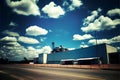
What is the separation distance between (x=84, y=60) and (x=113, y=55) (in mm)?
12053

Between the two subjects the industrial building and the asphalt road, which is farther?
the industrial building

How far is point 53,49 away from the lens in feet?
325

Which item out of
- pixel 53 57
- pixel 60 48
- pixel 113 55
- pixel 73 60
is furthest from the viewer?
pixel 60 48

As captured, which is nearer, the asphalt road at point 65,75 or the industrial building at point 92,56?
the asphalt road at point 65,75

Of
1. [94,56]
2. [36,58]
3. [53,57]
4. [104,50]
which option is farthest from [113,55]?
[36,58]

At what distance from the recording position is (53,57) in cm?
8419

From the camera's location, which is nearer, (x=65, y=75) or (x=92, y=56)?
(x=65, y=75)

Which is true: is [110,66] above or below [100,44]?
below

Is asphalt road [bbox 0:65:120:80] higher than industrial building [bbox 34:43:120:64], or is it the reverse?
Answer: industrial building [bbox 34:43:120:64]

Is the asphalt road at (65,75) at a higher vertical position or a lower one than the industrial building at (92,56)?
lower

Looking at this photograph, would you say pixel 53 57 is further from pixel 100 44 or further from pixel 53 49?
pixel 100 44

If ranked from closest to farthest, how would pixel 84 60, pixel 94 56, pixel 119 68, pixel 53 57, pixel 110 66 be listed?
pixel 119 68 → pixel 110 66 → pixel 94 56 → pixel 84 60 → pixel 53 57

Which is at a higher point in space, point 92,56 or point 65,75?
point 92,56

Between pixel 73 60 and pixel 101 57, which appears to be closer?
pixel 101 57
